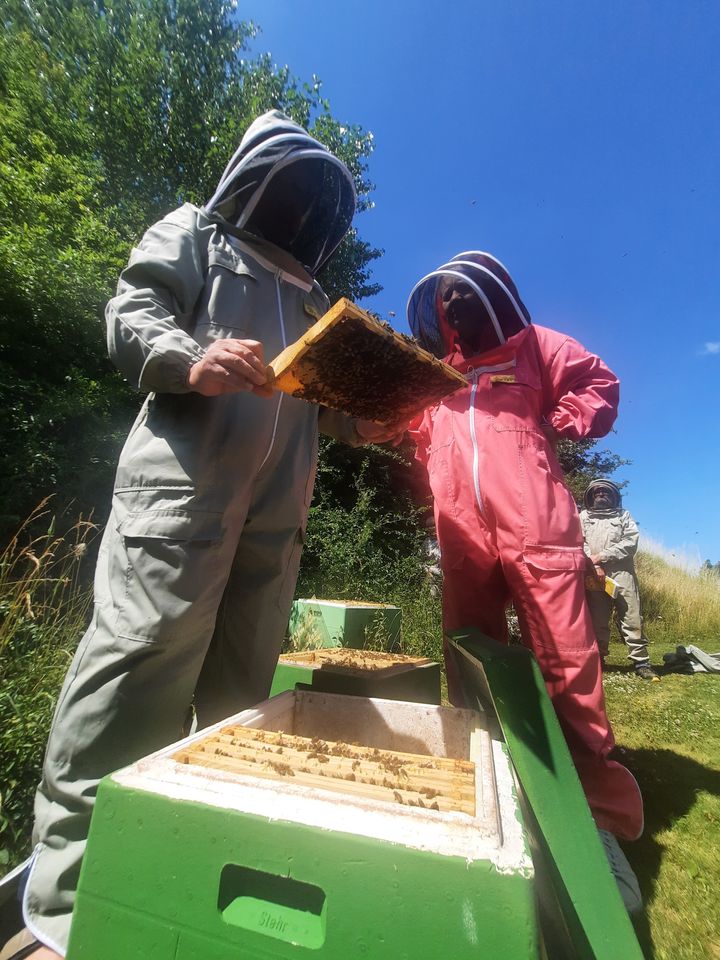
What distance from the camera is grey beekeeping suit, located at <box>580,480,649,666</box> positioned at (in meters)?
5.91

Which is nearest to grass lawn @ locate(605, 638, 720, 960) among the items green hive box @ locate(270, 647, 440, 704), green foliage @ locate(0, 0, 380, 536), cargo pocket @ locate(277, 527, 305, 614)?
green hive box @ locate(270, 647, 440, 704)

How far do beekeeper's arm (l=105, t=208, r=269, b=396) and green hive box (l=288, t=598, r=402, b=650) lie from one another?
3109mm

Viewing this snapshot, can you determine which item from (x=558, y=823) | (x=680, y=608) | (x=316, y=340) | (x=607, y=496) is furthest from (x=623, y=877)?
(x=680, y=608)

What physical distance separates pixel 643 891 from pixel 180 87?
15.9 m

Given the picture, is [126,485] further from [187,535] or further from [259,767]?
[259,767]

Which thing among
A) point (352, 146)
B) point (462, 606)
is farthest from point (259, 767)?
point (352, 146)

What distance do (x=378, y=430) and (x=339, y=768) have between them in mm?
1295

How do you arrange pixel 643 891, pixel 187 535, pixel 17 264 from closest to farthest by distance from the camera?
1. pixel 187 535
2. pixel 643 891
3. pixel 17 264

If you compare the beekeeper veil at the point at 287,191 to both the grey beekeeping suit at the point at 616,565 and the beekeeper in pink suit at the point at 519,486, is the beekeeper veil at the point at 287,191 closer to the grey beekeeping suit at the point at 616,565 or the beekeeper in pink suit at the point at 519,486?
the beekeeper in pink suit at the point at 519,486

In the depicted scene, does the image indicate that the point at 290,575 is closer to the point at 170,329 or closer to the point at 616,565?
the point at 170,329

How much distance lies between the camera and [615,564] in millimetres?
6539

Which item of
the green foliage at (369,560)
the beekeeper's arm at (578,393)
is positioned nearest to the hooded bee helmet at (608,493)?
the green foliage at (369,560)

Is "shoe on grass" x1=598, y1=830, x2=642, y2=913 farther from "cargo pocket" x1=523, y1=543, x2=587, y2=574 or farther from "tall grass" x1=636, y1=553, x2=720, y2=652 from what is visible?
"tall grass" x1=636, y1=553, x2=720, y2=652

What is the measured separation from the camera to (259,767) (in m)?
0.90
